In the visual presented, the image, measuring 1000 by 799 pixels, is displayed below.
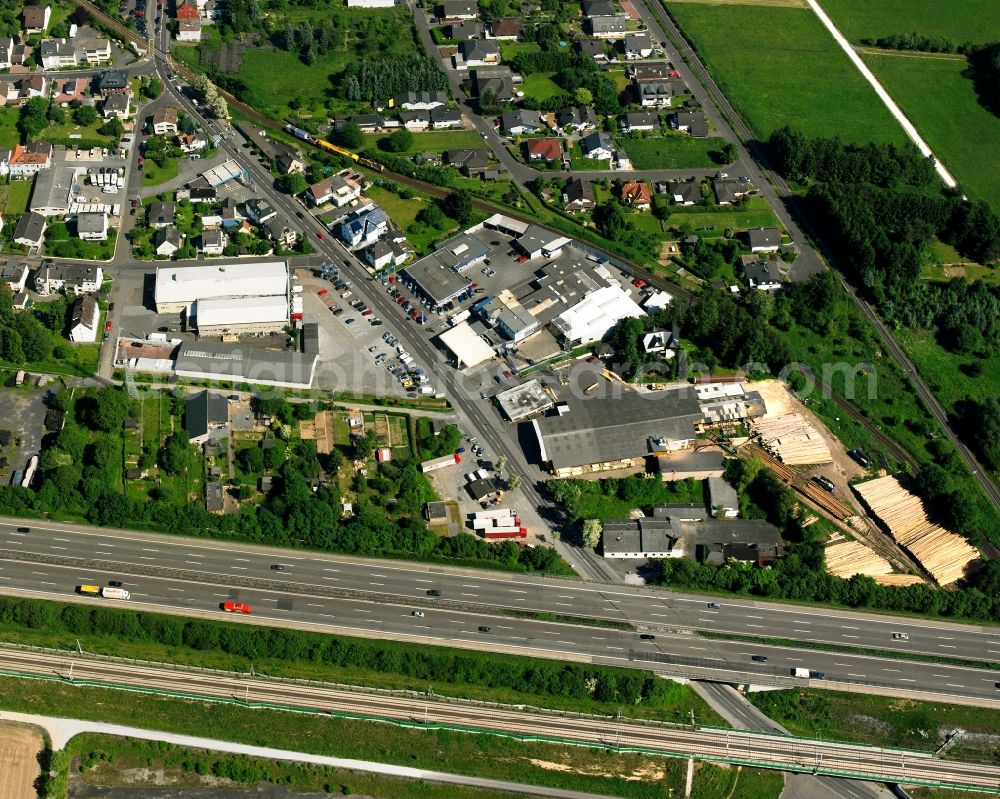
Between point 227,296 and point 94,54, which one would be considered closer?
point 227,296

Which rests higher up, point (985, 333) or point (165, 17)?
point (165, 17)

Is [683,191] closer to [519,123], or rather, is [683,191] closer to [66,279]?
[519,123]

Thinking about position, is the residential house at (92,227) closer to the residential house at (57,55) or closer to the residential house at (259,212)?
the residential house at (259,212)

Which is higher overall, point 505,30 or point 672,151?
point 505,30

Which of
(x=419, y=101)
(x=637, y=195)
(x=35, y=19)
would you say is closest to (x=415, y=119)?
(x=419, y=101)

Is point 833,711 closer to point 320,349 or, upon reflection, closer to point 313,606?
point 313,606

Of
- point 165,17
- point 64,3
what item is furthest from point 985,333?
point 64,3

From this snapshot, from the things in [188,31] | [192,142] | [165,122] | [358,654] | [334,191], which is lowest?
[358,654]
